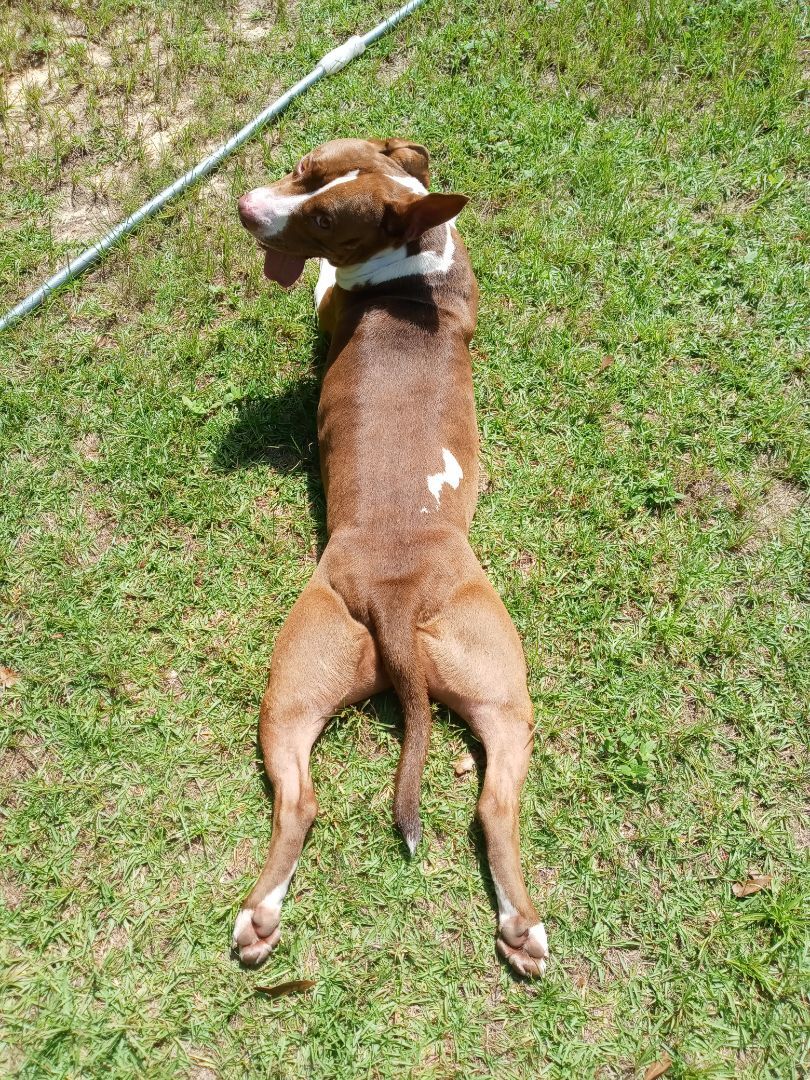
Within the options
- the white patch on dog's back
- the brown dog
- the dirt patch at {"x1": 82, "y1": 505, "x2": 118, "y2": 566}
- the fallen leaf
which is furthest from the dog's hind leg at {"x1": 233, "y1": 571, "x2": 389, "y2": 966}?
the white patch on dog's back

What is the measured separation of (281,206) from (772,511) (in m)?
2.99

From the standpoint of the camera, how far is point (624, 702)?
394 centimetres

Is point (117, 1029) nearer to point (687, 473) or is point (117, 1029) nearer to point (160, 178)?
point (687, 473)

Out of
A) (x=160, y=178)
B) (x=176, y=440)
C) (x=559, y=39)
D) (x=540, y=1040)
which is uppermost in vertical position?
(x=559, y=39)

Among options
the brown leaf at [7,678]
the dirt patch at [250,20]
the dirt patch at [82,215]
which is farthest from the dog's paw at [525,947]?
the dirt patch at [250,20]

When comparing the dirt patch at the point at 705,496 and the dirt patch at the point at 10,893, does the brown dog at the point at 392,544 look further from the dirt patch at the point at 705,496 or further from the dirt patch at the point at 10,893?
the dirt patch at the point at 705,496

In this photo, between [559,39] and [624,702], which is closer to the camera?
[624,702]

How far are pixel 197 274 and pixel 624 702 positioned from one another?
3418 mm

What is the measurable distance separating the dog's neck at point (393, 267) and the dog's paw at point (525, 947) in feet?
9.70

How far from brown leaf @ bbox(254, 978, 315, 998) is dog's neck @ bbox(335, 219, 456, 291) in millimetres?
3122

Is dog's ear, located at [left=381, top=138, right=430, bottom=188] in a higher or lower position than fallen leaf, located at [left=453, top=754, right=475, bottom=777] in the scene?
higher

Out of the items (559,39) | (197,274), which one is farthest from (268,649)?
(559,39)

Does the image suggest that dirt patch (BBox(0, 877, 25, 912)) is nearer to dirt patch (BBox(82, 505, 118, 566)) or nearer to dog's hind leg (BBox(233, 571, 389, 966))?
dog's hind leg (BBox(233, 571, 389, 966))

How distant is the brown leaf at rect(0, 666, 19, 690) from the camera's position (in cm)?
382
